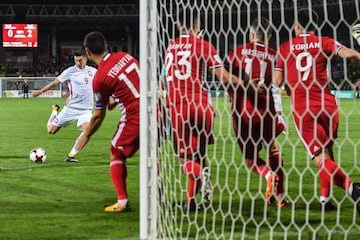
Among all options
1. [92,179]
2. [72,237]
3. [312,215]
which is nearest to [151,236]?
[72,237]

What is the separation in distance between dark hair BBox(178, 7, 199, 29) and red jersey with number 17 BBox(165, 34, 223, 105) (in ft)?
0.89

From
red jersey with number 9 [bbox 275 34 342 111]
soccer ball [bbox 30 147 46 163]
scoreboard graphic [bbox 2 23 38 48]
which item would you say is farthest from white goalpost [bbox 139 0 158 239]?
scoreboard graphic [bbox 2 23 38 48]

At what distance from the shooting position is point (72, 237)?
485 centimetres

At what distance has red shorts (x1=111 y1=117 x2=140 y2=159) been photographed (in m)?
5.91

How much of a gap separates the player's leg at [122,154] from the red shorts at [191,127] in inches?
18.4

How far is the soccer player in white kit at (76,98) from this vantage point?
11.1 metres

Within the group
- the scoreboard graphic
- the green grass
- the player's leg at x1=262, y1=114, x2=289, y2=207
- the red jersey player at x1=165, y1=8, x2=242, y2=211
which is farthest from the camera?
the scoreboard graphic

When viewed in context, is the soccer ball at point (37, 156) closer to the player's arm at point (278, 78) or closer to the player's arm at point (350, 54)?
the player's arm at point (278, 78)

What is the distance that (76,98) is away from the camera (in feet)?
37.2

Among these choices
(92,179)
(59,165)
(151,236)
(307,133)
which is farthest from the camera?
(59,165)

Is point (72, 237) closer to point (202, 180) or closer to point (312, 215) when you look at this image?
point (202, 180)

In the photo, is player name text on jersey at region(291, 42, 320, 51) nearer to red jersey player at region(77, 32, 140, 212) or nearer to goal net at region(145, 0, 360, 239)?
goal net at region(145, 0, 360, 239)

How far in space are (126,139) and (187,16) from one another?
1.38 meters

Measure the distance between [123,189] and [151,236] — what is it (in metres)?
1.35
